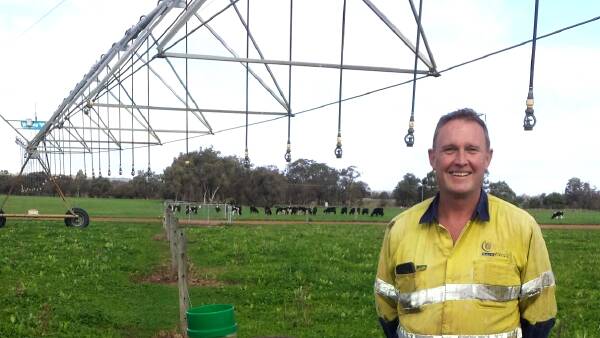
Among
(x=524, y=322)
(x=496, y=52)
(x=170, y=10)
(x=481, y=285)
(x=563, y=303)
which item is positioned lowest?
(x=563, y=303)

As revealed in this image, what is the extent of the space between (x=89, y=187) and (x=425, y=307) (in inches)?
3314

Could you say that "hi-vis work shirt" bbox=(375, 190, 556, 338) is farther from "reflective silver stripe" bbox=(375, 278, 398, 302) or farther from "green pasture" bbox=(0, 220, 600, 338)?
"green pasture" bbox=(0, 220, 600, 338)

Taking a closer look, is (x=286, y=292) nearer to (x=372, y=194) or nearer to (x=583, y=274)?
(x=583, y=274)

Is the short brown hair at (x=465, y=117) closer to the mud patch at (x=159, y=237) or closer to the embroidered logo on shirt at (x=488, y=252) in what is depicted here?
the embroidered logo on shirt at (x=488, y=252)

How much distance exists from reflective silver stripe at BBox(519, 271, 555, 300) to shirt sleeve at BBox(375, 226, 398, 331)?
0.54 meters

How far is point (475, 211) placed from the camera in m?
2.54

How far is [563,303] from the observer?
30.4 ft

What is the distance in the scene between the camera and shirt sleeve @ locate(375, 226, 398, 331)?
9.15 feet

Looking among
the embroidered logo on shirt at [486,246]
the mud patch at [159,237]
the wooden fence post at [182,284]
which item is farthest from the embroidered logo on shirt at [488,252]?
the mud patch at [159,237]

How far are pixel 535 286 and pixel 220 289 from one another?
848cm

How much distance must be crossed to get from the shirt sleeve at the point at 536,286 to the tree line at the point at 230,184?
5402 centimetres

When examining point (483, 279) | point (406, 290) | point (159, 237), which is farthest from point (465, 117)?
point (159, 237)

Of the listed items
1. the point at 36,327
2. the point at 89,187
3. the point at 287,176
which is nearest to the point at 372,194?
the point at 287,176

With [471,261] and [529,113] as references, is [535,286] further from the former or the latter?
[529,113]
